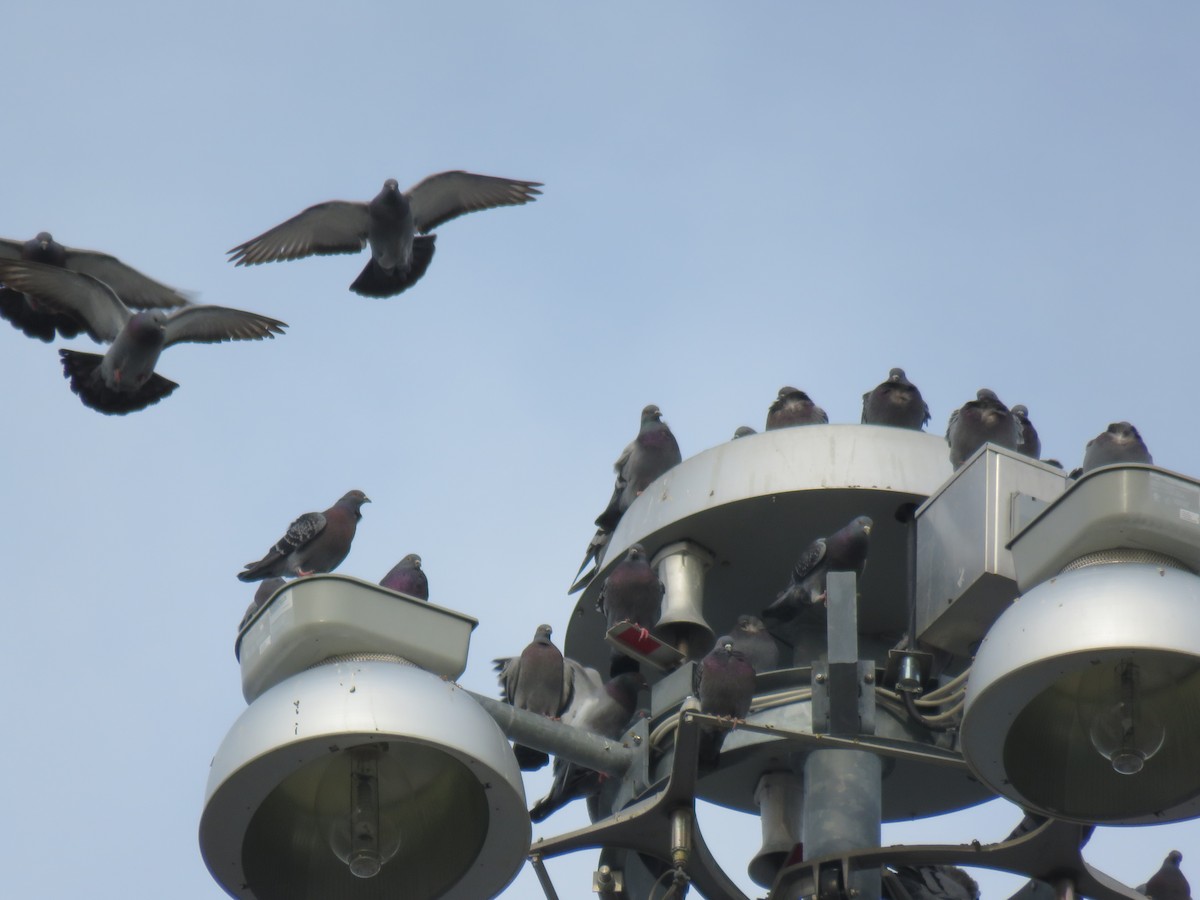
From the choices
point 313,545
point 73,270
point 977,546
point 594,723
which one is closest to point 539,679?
point 313,545

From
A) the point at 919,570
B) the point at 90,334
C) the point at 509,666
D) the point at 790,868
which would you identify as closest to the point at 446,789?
the point at 790,868

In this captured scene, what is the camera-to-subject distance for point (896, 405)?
11.4 m

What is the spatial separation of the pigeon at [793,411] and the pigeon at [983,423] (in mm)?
1746

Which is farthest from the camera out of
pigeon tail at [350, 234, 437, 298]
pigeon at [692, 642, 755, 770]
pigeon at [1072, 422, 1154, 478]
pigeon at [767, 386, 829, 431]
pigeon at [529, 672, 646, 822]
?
pigeon tail at [350, 234, 437, 298]

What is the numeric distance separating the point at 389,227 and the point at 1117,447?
16.2 ft

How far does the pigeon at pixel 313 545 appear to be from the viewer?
A: 11.0 meters

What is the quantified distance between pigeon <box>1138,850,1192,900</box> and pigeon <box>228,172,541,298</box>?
18.4 feet

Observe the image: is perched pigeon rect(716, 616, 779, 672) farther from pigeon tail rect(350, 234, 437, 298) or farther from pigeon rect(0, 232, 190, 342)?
pigeon rect(0, 232, 190, 342)

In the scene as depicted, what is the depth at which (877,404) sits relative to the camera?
38.0 ft

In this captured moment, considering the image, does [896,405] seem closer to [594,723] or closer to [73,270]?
[594,723]

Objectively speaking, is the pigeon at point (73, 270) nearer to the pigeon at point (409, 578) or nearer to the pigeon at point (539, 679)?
the pigeon at point (409, 578)

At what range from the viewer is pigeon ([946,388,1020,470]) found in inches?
366

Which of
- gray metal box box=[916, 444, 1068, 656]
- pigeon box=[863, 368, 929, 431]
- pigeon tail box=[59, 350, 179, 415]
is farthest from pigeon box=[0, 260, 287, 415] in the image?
gray metal box box=[916, 444, 1068, 656]

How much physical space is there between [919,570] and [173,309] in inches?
338
